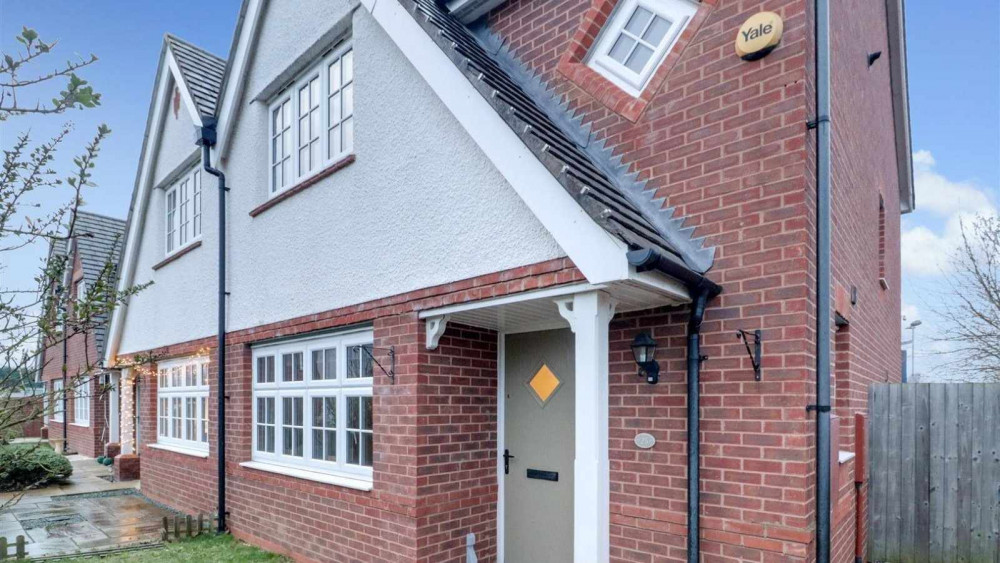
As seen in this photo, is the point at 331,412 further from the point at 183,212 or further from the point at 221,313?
the point at 183,212

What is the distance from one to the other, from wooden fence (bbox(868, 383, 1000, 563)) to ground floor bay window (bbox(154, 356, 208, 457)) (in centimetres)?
901

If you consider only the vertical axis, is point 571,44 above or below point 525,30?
below

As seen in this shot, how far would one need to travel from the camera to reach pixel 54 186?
2400 millimetres

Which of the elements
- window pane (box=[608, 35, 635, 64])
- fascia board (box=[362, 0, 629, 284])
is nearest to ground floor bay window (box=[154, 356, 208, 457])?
fascia board (box=[362, 0, 629, 284])

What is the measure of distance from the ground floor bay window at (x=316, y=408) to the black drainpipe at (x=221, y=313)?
694 millimetres

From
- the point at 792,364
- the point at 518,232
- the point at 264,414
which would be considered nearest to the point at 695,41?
the point at 518,232

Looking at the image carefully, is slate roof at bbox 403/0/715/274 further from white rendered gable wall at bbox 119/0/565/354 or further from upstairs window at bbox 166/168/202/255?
upstairs window at bbox 166/168/202/255

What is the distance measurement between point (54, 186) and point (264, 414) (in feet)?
20.4

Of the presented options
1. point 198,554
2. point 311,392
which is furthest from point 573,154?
point 198,554

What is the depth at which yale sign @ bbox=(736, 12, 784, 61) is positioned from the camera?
397cm

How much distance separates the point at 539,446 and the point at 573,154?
2587mm

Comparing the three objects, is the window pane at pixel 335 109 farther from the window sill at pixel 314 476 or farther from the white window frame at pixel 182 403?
the white window frame at pixel 182 403

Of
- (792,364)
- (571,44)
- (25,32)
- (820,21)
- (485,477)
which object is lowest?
(485,477)

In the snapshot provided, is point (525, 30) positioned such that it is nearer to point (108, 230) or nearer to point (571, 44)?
point (571, 44)
